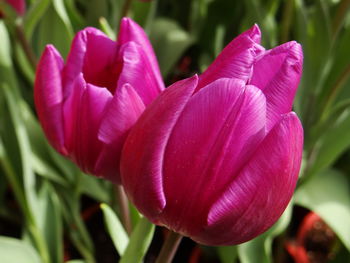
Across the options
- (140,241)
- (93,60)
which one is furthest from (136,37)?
(140,241)

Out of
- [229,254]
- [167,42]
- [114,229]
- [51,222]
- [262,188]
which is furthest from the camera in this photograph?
[167,42]

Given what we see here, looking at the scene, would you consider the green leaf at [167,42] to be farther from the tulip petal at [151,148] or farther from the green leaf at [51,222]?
the tulip petal at [151,148]

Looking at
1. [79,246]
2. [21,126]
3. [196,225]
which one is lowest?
[79,246]

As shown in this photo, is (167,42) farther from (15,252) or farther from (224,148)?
(224,148)

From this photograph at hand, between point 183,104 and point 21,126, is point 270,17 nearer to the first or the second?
point 21,126

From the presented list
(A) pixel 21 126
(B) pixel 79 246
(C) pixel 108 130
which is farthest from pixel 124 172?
(B) pixel 79 246

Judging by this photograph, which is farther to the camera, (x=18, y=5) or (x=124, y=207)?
(x=18, y=5)

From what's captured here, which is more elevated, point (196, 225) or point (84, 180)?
point (196, 225)
